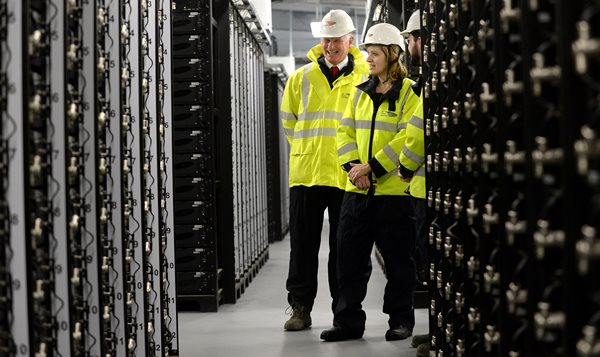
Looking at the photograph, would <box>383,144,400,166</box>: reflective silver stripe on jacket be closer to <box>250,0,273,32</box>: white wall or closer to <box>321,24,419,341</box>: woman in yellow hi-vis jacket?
<box>321,24,419,341</box>: woman in yellow hi-vis jacket

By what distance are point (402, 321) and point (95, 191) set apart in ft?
9.28

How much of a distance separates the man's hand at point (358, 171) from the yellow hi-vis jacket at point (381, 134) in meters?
0.04

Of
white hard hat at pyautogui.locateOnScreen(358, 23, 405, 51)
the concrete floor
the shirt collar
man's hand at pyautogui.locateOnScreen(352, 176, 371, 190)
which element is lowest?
the concrete floor

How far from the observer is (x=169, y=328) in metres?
4.88

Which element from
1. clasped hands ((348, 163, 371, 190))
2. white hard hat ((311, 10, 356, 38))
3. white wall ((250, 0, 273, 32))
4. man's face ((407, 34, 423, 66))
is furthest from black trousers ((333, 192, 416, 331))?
white wall ((250, 0, 273, 32))

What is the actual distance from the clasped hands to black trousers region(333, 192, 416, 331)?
108mm

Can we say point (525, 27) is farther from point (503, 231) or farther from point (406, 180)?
point (406, 180)

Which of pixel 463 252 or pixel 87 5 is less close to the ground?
pixel 87 5

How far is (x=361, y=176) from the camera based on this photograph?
5312mm

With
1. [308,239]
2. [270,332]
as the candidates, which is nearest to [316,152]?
[308,239]

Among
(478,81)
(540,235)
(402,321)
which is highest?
(478,81)

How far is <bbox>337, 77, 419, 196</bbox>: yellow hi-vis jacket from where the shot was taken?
5.30 m

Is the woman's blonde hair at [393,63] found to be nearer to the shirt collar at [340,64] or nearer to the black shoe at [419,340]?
the shirt collar at [340,64]

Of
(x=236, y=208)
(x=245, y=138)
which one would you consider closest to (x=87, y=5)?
(x=236, y=208)
